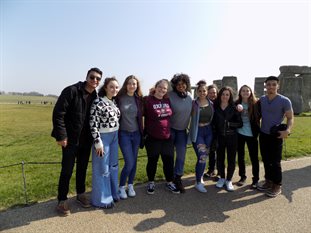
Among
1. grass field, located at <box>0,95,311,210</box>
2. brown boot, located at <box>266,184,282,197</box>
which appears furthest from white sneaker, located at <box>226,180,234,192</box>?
grass field, located at <box>0,95,311,210</box>

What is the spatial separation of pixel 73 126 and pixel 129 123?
0.96m

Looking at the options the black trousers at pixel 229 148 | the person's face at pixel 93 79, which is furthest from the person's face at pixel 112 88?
the black trousers at pixel 229 148

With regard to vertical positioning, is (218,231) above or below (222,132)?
below

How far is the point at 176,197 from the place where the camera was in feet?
14.7

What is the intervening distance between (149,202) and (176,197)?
1.70 ft

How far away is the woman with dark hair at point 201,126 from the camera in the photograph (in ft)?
15.7

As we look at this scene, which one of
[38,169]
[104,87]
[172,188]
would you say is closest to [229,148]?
[172,188]

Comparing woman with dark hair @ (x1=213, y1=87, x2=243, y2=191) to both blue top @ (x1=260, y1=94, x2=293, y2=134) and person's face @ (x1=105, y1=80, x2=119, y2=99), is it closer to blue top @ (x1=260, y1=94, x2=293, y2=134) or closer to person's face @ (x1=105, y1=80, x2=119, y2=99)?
blue top @ (x1=260, y1=94, x2=293, y2=134)

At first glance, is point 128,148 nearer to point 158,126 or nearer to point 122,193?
point 158,126

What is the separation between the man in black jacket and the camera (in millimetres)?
3637

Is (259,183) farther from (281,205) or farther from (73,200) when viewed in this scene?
(73,200)

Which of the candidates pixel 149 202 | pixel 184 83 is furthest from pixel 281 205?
pixel 184 83

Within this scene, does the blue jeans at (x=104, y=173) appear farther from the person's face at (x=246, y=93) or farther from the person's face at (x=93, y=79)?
the person's face at (x=246, y=93)

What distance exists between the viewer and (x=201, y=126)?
4.87 metres
